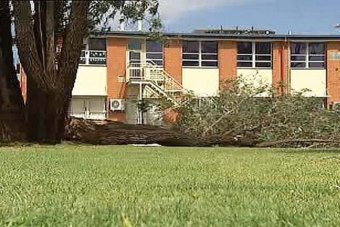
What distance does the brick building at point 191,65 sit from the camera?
48.9 meters

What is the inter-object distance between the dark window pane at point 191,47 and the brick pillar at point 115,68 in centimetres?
401

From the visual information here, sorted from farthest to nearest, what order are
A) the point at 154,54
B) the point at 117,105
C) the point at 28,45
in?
the point at 154,54, the point at 117,105, the point at 28,45

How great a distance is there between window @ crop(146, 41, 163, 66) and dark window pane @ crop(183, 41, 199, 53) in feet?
5.48

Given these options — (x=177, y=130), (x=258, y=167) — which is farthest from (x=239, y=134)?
(x=258, y=167)

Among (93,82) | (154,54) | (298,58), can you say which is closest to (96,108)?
(93,82)

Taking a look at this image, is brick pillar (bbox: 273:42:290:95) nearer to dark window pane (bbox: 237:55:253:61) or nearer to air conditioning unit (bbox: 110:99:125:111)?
dark window pane (bbox: 237:55:253:61)

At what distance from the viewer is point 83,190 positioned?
772cm

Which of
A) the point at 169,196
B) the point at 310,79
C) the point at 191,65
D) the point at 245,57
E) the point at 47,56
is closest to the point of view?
the point at 169,196

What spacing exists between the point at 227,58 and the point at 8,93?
1111 inches

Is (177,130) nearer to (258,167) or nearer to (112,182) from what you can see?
(258,167)

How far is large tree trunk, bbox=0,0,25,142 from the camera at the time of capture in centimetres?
2394

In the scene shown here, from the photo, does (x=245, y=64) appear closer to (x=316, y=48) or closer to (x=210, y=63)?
(x=210, y=63)

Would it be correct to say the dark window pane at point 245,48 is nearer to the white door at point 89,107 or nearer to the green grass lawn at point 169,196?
the white door at point 89,107

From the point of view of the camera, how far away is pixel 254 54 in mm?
51719
